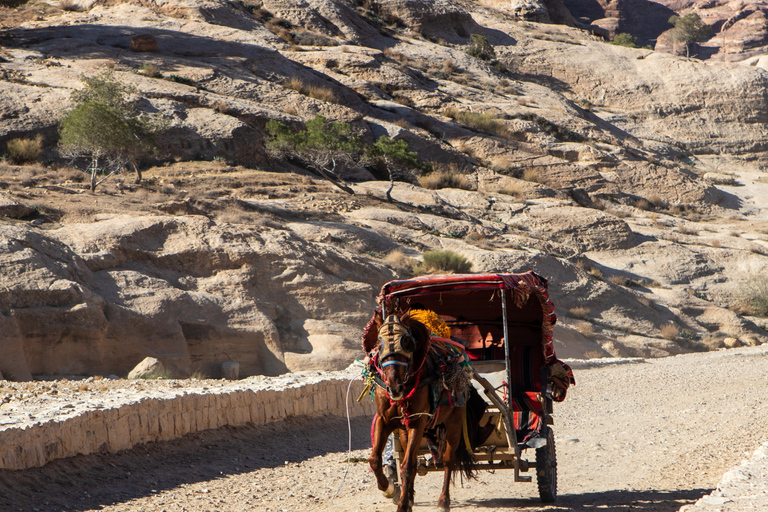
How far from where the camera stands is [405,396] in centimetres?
535

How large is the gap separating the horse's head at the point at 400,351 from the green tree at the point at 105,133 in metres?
19.4

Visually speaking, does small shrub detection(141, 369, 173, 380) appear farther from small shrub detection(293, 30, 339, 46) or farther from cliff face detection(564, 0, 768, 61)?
cliff face detection(564, 0, 768, 61)

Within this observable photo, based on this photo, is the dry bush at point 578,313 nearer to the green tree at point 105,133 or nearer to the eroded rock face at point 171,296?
the eroded rock face at point 171,296

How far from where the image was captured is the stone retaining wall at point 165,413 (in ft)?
21.6

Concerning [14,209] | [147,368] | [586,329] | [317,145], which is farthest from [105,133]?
[586,329]

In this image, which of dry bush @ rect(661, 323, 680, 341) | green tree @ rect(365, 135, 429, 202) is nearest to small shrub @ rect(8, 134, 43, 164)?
green tree @ rect(365, 135, 429, 202)

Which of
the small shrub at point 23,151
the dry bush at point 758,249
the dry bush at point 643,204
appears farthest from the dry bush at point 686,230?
the small shrub at point 23,151

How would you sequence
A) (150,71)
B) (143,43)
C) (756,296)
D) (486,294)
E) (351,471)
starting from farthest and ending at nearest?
1. (143,43)
2. (150,71)
3. (756,296)
4. (351,471)
5. (486,294)

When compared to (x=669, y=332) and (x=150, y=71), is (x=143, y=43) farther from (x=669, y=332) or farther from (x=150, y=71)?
(x=669, y=332)

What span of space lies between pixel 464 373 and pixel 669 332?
1927 centimetres

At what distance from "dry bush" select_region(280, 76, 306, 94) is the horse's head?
3329 cm

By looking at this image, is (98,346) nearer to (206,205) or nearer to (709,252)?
(206,205)

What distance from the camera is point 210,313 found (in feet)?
49.0

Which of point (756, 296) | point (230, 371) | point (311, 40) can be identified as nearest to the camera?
point (230, 371)
